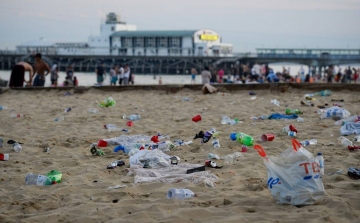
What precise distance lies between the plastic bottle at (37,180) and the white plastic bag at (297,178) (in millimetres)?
1933

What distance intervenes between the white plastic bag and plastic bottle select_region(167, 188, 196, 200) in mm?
651

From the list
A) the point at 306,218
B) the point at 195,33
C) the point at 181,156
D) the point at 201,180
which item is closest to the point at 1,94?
the point at 181,156

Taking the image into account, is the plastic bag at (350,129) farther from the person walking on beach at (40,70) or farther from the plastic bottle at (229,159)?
the person walking on beach at (40,70)

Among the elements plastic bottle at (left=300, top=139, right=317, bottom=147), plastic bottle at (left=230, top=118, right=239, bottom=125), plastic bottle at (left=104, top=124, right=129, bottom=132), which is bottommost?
plastic bottle at (left=104, top=124, right=129, bottom=132)

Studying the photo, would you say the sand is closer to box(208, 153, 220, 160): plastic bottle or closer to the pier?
box(208, 153, 220, 160): plastic bottle

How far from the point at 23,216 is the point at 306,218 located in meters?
1.89

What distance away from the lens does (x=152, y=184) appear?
4.36 meters

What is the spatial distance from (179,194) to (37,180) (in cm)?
133

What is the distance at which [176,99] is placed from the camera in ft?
39.0

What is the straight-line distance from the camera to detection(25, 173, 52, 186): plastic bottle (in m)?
4.45

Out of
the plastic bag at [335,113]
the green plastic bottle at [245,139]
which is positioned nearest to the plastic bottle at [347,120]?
the plastic bag at [335,113]

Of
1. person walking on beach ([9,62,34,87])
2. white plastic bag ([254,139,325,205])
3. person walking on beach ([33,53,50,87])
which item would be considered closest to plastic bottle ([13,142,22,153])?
white plastic bag ([254,139,325,205])

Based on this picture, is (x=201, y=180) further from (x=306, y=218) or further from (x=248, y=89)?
(x=248, y=89)

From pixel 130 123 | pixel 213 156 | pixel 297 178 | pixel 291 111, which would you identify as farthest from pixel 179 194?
pixel 291 111
